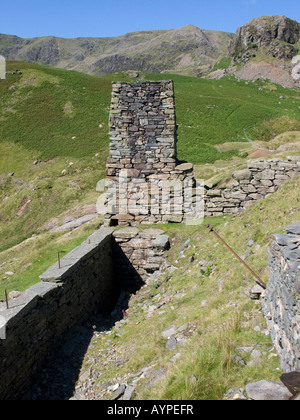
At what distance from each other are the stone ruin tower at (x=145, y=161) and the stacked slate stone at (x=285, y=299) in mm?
7318

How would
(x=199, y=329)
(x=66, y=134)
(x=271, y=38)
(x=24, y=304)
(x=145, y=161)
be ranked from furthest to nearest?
(x=271, y=38) → (x=66, y=134) → (x=145, y=161) → (x=24, y=304) → (x=199, y=329)

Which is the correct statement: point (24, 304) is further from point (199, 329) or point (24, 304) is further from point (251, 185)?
point (251, 185)

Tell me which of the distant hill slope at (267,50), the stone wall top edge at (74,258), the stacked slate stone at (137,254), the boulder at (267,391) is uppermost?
the distant hill slope at (267,50)

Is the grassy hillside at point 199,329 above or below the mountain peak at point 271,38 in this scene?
below

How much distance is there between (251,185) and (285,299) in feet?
26.8

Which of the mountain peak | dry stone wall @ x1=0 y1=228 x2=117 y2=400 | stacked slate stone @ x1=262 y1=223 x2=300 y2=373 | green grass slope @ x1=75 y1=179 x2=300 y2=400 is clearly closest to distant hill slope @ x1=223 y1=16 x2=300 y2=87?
the mountain peak

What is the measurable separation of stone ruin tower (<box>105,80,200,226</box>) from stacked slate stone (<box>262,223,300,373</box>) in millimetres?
7318

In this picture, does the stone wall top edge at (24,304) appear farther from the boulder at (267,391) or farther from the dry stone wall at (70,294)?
the boulder at (267,391)

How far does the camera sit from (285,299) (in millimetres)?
4598

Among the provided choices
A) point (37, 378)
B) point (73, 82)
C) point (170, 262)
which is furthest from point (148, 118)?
point (73, 82)

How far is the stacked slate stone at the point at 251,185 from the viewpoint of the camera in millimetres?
11852

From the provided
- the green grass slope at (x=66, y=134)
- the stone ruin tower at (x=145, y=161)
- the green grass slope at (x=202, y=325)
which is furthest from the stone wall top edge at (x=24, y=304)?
the stone ruin tower at (x=145, y=161)

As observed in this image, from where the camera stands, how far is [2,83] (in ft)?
146

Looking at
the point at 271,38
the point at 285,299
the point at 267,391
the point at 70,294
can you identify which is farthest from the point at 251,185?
the point at 271,38
